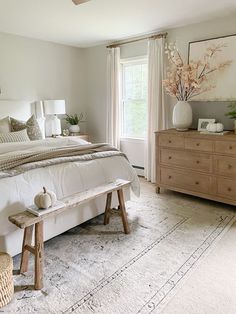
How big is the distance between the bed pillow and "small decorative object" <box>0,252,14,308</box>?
7.94 ft

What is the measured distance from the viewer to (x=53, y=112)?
4574 millimetres

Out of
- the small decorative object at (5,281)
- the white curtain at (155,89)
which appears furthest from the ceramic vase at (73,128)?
the small decorative object at (5,281)

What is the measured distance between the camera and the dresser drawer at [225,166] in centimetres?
315

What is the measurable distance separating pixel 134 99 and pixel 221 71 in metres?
1.70

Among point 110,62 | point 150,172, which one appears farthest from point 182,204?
point 110,62

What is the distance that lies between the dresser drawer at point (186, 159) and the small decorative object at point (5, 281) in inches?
98.6

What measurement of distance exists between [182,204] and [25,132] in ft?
7.87

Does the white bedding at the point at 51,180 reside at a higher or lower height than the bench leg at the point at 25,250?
higher

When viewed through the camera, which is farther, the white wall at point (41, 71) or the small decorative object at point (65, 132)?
the small decorative object at point (65, 132)

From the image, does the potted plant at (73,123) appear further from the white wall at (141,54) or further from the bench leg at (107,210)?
the bench leg at (107,210)

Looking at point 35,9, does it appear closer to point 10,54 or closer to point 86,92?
point 10,54

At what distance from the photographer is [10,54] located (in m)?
4.36

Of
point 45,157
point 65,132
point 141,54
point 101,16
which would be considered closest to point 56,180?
point 45,157

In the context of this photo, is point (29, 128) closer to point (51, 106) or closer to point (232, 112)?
point (51, 106)
